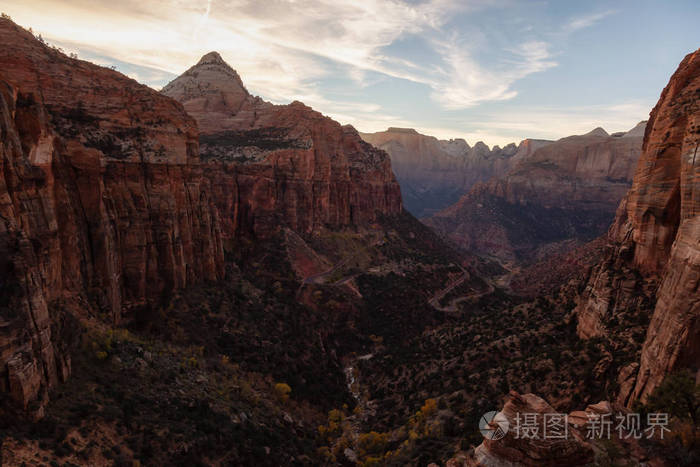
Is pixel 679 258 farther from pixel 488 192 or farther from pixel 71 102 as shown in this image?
pixel 488 192

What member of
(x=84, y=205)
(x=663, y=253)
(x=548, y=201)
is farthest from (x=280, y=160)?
(x=548, y=201)

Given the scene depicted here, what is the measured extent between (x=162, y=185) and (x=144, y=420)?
26.0m

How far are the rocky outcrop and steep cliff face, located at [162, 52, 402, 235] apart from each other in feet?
13.4

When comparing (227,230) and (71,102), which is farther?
(227,230)

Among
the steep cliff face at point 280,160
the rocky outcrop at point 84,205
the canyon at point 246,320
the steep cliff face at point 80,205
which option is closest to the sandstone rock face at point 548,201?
the steep cliff face at point 280,160

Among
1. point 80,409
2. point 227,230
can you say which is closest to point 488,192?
point 227,230

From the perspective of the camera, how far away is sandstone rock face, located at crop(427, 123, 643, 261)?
154 m

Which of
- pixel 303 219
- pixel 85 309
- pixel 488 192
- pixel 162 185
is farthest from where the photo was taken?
pixel 488 192

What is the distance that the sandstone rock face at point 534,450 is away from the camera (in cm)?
1407

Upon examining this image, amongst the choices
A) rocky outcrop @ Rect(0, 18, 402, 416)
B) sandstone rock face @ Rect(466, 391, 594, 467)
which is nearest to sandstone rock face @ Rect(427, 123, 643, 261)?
rocky outcrop @ Rect(0, 18, 402, 416)

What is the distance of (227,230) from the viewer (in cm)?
7106

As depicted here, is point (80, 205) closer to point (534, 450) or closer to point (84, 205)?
point (84, 205)

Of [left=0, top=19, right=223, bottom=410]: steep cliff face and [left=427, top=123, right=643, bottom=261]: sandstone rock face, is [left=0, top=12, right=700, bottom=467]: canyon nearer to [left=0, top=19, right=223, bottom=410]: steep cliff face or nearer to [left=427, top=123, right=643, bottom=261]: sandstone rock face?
[left=0, top=19, right=223, bottom=410]: steep cliff face

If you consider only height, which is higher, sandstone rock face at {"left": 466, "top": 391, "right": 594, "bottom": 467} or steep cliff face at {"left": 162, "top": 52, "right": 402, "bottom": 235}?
steep cliff face at {"left": 162, "top": 52, "right": 402, "bottom": 235}
